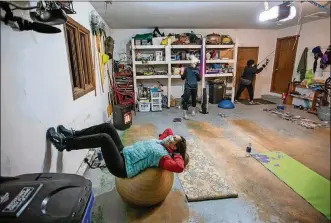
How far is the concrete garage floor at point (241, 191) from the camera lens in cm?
173

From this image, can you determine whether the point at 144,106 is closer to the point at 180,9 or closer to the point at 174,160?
the point at 180,9

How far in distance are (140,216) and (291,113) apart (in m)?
4.68

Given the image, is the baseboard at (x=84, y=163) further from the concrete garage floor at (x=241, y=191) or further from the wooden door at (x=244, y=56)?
the wooden door at (x=244, y=56)

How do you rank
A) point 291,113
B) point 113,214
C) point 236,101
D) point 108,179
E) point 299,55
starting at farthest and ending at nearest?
point 236,101 → point 299,55 → point 291,113 → point 108,179 → point 113,214

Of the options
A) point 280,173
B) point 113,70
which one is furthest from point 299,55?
point 113,70

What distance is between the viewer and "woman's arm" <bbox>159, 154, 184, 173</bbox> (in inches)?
59.9

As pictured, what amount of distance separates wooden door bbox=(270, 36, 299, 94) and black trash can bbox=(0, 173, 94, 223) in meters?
6.70

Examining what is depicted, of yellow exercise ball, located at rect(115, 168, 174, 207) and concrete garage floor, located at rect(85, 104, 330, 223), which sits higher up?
yellow exercise ball, located at rect(115, 168, 174, 207)

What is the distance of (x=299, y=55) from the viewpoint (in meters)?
5.61

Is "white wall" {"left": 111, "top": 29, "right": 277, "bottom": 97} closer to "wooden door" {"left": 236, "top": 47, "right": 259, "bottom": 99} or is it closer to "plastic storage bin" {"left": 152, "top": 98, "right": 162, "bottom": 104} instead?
"wooden door" {"left": 236, "top": 47, "right": 259, "bottom": 99}

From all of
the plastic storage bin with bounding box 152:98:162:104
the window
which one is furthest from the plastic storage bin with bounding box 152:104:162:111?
the window

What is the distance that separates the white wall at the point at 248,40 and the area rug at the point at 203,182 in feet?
13.8

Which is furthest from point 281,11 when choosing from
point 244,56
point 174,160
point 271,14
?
point 244,56

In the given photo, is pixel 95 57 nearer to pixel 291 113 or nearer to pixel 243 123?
pixel 243 123
